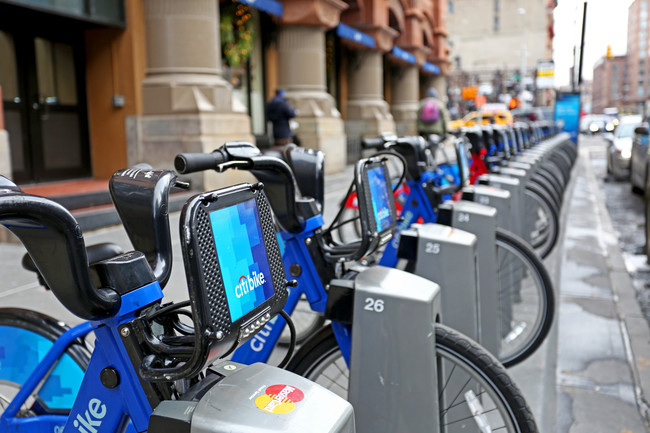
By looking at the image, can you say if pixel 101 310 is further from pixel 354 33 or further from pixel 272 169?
pixel 354 33

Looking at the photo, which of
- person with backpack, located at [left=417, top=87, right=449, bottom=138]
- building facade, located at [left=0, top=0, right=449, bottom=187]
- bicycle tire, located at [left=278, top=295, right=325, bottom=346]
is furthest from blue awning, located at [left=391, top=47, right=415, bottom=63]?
bicycle tire, located at [left=278, top=295, right=325, bottom=346]

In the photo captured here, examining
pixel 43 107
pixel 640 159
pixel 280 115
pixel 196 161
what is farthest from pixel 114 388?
pixel 640 159

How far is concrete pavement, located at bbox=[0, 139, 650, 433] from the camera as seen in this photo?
3.48m

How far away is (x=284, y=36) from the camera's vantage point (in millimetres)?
15234

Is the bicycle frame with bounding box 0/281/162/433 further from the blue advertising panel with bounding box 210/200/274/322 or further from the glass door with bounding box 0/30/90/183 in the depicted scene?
the glass door with bounding box 0/30/90/183

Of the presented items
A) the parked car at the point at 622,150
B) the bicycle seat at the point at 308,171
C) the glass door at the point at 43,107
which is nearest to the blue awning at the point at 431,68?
the parked car at the point at 622,150

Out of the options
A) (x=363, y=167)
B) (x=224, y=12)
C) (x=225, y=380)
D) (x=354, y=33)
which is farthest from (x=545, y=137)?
(x=225, y=380)

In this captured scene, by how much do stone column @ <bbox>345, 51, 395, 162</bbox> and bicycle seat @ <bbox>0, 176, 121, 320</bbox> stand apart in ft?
59.7

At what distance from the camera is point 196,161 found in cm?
204

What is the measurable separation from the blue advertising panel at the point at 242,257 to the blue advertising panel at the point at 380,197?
105 centimetres

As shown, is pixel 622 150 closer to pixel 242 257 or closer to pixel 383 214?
pixel 383 214

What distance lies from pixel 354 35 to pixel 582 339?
14.5 metres

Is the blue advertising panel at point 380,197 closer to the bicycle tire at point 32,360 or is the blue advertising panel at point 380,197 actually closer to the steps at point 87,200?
the bicycle tire at point 32,360

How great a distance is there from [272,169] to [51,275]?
96 centimetres
